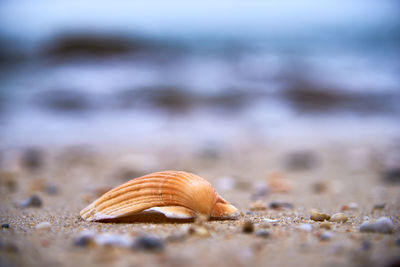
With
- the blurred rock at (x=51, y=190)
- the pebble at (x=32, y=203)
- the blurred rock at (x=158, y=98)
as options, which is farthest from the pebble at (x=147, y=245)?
the blurred rock at (x=158, y=98)

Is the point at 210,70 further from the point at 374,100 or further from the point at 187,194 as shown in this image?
the point at 187,194

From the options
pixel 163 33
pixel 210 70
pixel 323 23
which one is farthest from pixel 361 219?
pixel 323 23

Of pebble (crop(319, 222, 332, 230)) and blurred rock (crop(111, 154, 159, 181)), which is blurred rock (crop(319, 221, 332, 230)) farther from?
blurred rock (crop(111, 154, 159, 181))

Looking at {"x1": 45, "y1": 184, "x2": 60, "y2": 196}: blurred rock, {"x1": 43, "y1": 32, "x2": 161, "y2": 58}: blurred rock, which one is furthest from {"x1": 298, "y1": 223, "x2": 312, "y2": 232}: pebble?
{"x1": 43, "y1": 32, "x2": 161, "y2": 58}: blurred rock

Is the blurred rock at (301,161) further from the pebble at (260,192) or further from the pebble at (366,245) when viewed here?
the pebble at (366,245)

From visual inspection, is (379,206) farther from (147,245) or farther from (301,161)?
(301,161)

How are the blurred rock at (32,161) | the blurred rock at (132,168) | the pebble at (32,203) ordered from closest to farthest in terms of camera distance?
the pebble at (32,203)
the blurred rock at (132,168)
the blurred rock at (32,161)
